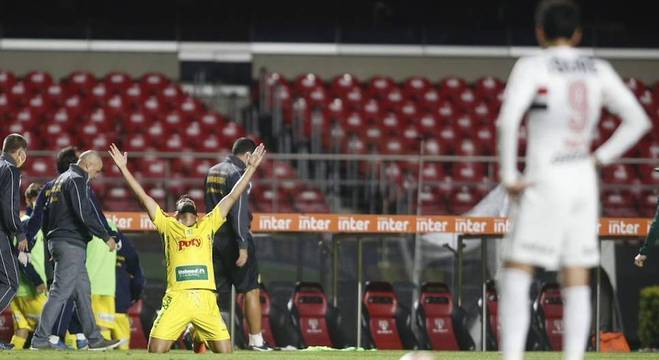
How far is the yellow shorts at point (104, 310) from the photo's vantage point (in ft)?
43.9

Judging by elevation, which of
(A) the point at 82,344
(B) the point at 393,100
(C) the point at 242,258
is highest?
(B) the point at 393,100

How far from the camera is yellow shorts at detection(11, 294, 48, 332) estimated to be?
13102 millimetres

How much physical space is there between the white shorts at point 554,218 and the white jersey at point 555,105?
0.07 meters

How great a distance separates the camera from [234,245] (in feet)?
39.9

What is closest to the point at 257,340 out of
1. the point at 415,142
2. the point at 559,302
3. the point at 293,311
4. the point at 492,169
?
the point at 293,311

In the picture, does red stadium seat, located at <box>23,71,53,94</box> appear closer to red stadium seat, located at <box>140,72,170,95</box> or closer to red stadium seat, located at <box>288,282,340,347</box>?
red stadium seat, located at <box>140,72,170,95</box>

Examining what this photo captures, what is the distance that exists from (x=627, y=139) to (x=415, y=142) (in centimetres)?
1476

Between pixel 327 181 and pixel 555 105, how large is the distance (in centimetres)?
1083

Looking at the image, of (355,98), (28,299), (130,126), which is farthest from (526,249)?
(355,98)

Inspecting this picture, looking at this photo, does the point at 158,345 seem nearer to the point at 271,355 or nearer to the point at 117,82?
the point at 271,355

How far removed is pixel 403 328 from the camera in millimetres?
15812

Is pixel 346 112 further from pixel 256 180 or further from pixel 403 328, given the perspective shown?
pixel 403 328

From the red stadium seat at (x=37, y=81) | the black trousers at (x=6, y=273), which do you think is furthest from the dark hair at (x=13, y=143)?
the red stadium seat at (x=37, y=81)

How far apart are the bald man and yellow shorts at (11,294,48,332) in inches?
37.7
